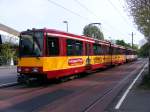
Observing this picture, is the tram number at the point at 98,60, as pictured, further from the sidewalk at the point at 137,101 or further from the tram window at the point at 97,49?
the sidewalk at the point at 137,101

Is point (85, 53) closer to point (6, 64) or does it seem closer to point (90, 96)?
point (90, 96)

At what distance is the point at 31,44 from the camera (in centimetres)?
2111

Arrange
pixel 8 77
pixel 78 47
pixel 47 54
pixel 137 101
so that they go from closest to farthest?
1. pixel 137 101
2. pixel 47 54
3. pixel 78 47
4. pixel 8 77

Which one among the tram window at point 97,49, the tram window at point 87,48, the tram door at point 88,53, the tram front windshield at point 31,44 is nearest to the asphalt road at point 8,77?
the tram front windshield at point 31,44

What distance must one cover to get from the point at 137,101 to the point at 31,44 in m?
8.24

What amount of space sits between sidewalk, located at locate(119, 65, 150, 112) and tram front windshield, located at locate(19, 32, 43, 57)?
5566 mm

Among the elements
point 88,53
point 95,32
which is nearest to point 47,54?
point 88,53

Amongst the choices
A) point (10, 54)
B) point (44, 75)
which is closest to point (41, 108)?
point (44, 75)

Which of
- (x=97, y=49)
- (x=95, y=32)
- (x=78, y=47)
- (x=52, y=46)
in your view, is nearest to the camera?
(x=52, y=46)

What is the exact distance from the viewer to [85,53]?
28156mm

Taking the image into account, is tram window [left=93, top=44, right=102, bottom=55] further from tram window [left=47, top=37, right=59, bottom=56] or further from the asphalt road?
tram window [left=47, top=37, right=59, bottom=56]

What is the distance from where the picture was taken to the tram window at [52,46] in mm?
20969

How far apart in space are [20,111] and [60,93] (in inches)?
214

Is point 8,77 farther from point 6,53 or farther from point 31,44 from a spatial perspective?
point 6,53
